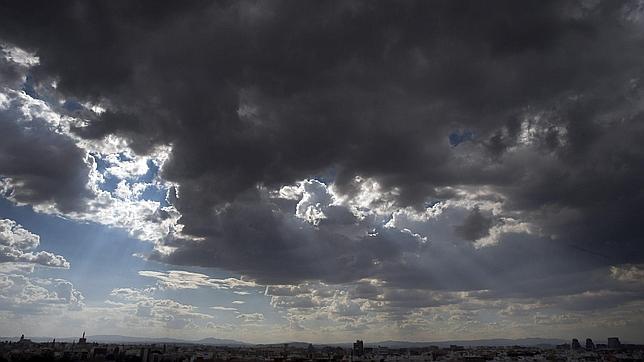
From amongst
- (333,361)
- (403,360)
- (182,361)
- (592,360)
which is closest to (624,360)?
(592,360)

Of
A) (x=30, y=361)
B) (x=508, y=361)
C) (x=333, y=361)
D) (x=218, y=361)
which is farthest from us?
(x=218, y=361)

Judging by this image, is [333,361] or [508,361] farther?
[333,361]

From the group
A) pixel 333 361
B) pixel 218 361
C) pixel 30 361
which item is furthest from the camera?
pixel 218 361

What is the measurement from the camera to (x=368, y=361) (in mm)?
167625

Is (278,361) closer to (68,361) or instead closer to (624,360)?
(68,361)

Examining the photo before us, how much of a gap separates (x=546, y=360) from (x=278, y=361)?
3599 inches

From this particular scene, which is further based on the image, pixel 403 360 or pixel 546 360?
pixel 403 360

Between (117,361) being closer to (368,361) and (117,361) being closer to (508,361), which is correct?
(368,361)

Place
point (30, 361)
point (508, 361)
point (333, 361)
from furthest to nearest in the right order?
point (333, 361)
point (30, 361)
point (508, 361)

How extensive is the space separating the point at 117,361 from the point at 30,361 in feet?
140

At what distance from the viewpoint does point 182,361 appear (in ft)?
650

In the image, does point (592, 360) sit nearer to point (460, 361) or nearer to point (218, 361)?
point (460, 361)

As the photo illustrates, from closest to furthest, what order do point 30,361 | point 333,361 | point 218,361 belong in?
point 30,361
point 333,361
point 218,361

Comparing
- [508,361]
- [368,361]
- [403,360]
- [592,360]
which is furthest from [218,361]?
[592,360]
